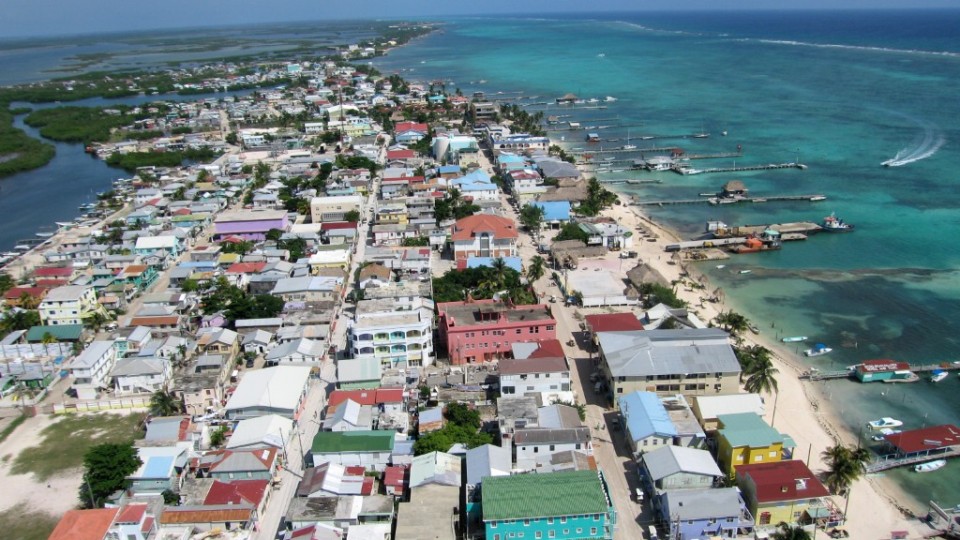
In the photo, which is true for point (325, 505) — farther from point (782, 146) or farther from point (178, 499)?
point (782, 146)

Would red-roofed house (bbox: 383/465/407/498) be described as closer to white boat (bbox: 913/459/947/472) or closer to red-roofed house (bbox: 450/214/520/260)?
white boat (bbox: 913/459/947/472)

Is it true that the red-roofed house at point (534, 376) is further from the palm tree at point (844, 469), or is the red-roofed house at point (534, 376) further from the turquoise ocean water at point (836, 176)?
the turquoise ocean water at point (836, 176)

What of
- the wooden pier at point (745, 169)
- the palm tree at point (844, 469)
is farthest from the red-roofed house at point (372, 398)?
the wooden pier at point (745, 169)

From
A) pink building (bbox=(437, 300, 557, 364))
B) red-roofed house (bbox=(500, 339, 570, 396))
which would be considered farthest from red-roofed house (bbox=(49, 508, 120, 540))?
pink building (bbox=(437, 300, 557, 364))

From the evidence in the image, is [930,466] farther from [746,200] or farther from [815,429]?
[746,200]

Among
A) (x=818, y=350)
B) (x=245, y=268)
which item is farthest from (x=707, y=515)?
(x=245, y=268)

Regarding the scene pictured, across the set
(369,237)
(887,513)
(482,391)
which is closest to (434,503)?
(482,391)

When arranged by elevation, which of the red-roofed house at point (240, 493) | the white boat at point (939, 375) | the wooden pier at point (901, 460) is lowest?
the wooden pier at point (901, 460)

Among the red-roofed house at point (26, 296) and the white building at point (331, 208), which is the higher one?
the white building at point (331, 208)
